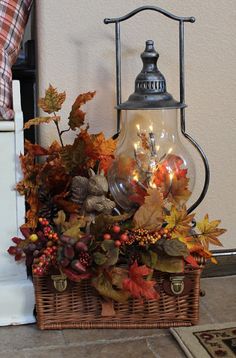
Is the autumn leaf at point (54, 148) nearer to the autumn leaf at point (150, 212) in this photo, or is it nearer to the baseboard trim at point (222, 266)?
the autumn leaf at point (150, 212)

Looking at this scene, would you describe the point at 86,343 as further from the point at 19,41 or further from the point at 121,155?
the point at 19,41

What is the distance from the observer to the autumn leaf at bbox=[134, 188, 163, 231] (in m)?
1.51

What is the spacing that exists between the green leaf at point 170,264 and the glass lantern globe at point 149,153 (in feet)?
0.53

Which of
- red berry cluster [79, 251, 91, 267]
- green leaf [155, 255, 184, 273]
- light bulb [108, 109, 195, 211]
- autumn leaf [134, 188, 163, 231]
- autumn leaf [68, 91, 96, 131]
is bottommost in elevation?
green leaf [155, 255, 184, 273]

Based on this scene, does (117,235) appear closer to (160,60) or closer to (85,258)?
(85,258)

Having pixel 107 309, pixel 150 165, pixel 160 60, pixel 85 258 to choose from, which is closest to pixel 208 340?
pixel 107 309

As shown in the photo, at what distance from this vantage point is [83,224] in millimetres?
1555

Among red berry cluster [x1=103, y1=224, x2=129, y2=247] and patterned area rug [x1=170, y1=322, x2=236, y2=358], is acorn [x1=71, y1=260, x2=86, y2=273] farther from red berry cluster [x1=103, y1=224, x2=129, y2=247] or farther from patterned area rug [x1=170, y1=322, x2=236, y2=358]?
patterned area rug [x1=170, y1=322, x2=236, y2=358]

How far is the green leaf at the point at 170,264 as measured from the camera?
1.53 meters

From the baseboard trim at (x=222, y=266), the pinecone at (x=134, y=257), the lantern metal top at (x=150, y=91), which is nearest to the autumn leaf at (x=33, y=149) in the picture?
the lantern metal top at (x=150, y=91)

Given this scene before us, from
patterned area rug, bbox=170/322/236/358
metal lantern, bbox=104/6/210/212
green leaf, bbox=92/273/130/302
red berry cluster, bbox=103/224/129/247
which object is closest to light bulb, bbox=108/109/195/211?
metal lantern, bbox=104/6/210/212

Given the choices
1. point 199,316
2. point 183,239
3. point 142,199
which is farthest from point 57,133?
point 199,316

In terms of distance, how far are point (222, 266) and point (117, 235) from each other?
0.60m

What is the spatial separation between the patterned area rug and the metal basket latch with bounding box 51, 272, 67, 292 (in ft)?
0.98
